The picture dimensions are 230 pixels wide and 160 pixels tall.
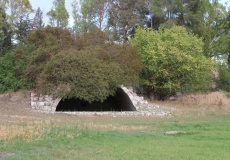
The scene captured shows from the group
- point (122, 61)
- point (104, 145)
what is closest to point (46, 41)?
point (122, 61)

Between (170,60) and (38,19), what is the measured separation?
18.0 meters

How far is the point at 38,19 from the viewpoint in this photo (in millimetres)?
42969

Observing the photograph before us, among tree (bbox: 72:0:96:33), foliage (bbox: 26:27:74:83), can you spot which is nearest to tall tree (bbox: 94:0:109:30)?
tree (bbox: 72:0:96:33)

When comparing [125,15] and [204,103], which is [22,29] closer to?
[125,15]

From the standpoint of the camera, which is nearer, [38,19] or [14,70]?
[14,70]

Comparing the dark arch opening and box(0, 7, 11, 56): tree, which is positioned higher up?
box(0, 7, 11, 56): tree

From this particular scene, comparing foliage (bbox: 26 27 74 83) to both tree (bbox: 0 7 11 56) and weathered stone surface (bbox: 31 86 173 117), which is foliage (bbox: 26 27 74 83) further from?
tree (bbox: 0 7 11 56)

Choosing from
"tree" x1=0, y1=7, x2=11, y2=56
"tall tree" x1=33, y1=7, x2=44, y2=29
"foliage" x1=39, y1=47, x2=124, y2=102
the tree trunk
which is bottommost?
the tree trunk

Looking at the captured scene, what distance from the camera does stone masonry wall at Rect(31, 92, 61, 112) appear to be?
2723 cm

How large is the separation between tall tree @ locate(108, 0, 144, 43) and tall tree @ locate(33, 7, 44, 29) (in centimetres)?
1069

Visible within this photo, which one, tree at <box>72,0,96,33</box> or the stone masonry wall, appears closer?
the stone masonry wall

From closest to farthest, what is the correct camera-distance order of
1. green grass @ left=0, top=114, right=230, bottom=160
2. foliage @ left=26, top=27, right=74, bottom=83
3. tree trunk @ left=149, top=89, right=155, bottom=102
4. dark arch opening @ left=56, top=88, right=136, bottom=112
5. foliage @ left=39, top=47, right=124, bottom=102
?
green grass @ left=0, top=114, right=230, bottom=160, foliage @ left=39, top=47, right=124, bottom=102, foliage @ left=26, top=27, right=74, bottom=83, dark arch opening @ left=56, top=88, right=136, bottom=112, tree trunk @ left=149, top=89, right=155, bottom=102

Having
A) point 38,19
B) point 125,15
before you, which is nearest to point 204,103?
point 125,15

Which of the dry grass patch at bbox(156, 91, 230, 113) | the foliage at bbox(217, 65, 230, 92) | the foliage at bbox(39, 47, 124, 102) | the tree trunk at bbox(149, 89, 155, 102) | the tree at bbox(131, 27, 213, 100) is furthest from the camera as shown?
the foliage at bbox(217, 65, 230, 92)
